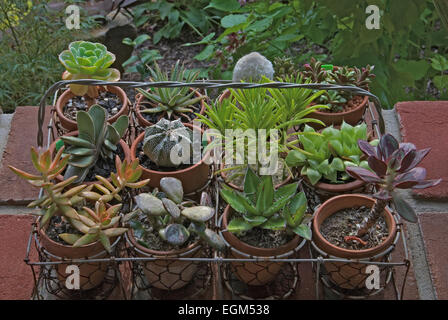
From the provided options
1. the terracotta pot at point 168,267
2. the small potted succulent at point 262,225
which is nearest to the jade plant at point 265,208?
the small potted succulent at point 262,225

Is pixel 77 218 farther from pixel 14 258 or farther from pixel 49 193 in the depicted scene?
pixel 14 258

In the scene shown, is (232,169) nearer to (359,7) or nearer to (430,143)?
(430,143)

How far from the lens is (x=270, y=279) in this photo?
4.25 feet

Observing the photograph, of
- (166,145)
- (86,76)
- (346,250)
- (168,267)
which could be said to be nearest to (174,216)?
(168,267)

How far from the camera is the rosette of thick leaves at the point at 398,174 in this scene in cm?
113

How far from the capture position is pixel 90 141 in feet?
4.52

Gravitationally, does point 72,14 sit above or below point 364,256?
above

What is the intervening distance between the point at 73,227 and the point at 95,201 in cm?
8

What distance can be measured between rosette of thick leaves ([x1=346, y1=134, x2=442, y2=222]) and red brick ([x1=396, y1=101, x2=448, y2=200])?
1.40 feet

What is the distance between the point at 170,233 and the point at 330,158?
20.2 inches

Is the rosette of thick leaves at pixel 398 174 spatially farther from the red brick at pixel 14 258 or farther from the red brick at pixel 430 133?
the red brick at pixel 14 258

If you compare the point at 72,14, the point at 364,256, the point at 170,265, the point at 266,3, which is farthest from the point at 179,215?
the point at 72,14

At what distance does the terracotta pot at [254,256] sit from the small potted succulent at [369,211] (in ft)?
0.30
